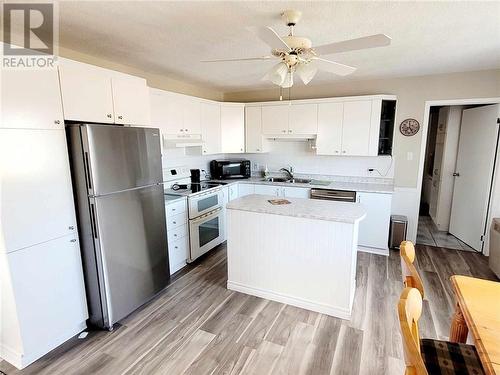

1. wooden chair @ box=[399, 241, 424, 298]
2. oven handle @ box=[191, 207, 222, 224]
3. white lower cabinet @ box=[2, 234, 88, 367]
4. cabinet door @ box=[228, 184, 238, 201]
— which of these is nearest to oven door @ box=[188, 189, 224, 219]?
oven handle @ box=[191, 207, 222, 224]

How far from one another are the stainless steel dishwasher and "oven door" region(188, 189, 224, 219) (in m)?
1.41

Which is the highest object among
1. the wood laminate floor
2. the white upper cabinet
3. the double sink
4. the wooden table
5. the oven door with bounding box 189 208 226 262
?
the white upper cabinet

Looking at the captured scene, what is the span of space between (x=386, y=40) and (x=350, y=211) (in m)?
1.45

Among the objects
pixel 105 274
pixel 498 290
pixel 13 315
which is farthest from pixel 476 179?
pixel 13 315

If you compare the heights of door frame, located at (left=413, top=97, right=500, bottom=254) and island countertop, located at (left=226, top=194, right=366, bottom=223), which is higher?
door frame, located at (left=413, top=97, right=500, bottom=254)

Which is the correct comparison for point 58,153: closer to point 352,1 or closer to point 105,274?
point 105,274

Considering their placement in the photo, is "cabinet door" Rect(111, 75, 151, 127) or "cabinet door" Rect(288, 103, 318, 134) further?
"cabinet door" Rect(288, 103, 318, 134)

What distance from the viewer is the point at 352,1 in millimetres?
1676

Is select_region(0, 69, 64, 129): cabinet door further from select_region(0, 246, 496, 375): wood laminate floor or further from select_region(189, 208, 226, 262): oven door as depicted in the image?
select_region(189, 208, 226, 262): oven door

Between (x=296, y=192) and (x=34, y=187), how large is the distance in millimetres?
3186

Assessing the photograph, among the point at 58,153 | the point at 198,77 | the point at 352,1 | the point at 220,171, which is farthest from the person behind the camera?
the point at 220,171

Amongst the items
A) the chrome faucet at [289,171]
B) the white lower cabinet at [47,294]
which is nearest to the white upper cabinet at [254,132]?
the chrome faucet at [289,171]

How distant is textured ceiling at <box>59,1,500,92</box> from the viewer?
1751 mm

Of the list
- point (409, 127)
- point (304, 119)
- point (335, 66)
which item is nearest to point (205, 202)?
point (304, 119)
